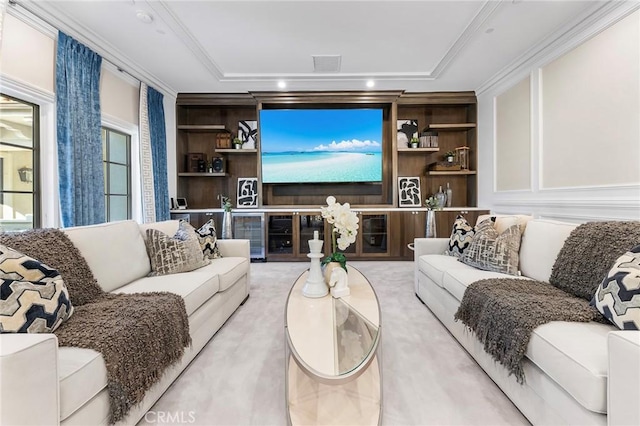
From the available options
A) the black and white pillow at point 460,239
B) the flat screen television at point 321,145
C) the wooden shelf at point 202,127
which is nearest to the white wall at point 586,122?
the black and white pillow at point 460,239

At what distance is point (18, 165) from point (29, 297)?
2113 millimetres

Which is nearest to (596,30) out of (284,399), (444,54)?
(444,54)

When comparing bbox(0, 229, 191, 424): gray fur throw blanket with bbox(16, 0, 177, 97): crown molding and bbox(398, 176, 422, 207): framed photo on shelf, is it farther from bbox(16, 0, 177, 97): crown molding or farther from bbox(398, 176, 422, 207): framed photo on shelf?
bbox(398, 176, 422, 207): framed photo on shelf

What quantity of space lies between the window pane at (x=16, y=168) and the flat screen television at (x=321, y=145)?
107 inches

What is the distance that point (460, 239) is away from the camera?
8.74 ft

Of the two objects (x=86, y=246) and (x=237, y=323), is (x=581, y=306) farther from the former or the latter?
(x=86, y=246)

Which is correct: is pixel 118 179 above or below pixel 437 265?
above

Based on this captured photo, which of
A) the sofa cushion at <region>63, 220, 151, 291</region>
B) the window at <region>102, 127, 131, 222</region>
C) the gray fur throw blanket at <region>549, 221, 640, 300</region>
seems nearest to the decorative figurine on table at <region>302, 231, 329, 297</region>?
the sofa cushion at <region>63, 220, 151, 291</region>

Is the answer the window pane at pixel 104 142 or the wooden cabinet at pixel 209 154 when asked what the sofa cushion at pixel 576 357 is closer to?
the window pane at pixel 104 142

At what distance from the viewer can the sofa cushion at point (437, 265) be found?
2346 mm

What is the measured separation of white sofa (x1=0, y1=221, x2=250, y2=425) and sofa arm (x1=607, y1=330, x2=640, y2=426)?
5.72ft

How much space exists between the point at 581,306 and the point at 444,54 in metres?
3.10

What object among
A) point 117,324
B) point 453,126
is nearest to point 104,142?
point 117,324

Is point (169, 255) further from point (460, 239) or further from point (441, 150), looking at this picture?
point (441, 150)
